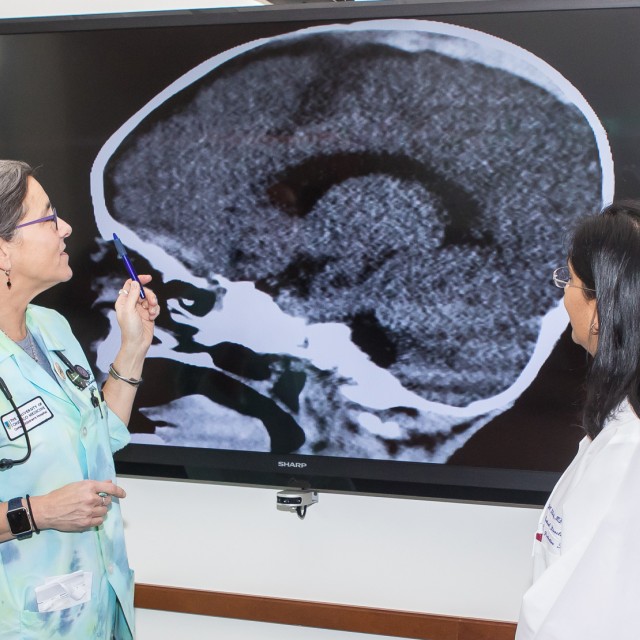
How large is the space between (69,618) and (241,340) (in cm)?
100

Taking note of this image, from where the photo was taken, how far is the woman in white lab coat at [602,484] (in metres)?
1.57

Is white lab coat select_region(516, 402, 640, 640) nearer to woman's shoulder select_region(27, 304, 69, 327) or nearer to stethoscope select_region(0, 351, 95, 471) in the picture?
stethoscope select_region(0, 351, 95, 471)

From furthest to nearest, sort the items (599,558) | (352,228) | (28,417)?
(352,228) → (28,417) → (599,558)

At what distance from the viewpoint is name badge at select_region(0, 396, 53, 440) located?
6.28ft

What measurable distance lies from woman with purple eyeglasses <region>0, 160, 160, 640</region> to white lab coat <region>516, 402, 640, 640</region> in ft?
3.12

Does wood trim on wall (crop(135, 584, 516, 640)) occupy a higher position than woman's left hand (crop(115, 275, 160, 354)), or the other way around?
woman's left hand (crop(115, 275, 160, 354))

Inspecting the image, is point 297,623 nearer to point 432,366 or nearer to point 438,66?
point 432,366

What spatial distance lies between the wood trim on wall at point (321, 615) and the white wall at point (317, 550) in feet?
0.14

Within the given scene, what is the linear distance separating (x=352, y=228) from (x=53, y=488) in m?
1.14

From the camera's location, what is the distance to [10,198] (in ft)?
6.56

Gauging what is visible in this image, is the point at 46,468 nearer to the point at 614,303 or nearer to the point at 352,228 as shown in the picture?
the point at 352,228

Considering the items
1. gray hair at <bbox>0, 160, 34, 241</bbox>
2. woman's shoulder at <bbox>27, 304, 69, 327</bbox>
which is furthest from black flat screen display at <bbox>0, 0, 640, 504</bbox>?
gray hair at <bbox>0, 160, 34, 241</bbox>

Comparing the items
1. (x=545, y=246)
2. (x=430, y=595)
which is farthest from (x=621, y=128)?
(x=430, y=595)

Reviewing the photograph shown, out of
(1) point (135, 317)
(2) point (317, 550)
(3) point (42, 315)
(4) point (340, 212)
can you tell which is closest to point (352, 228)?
(4) point (340, 212)
